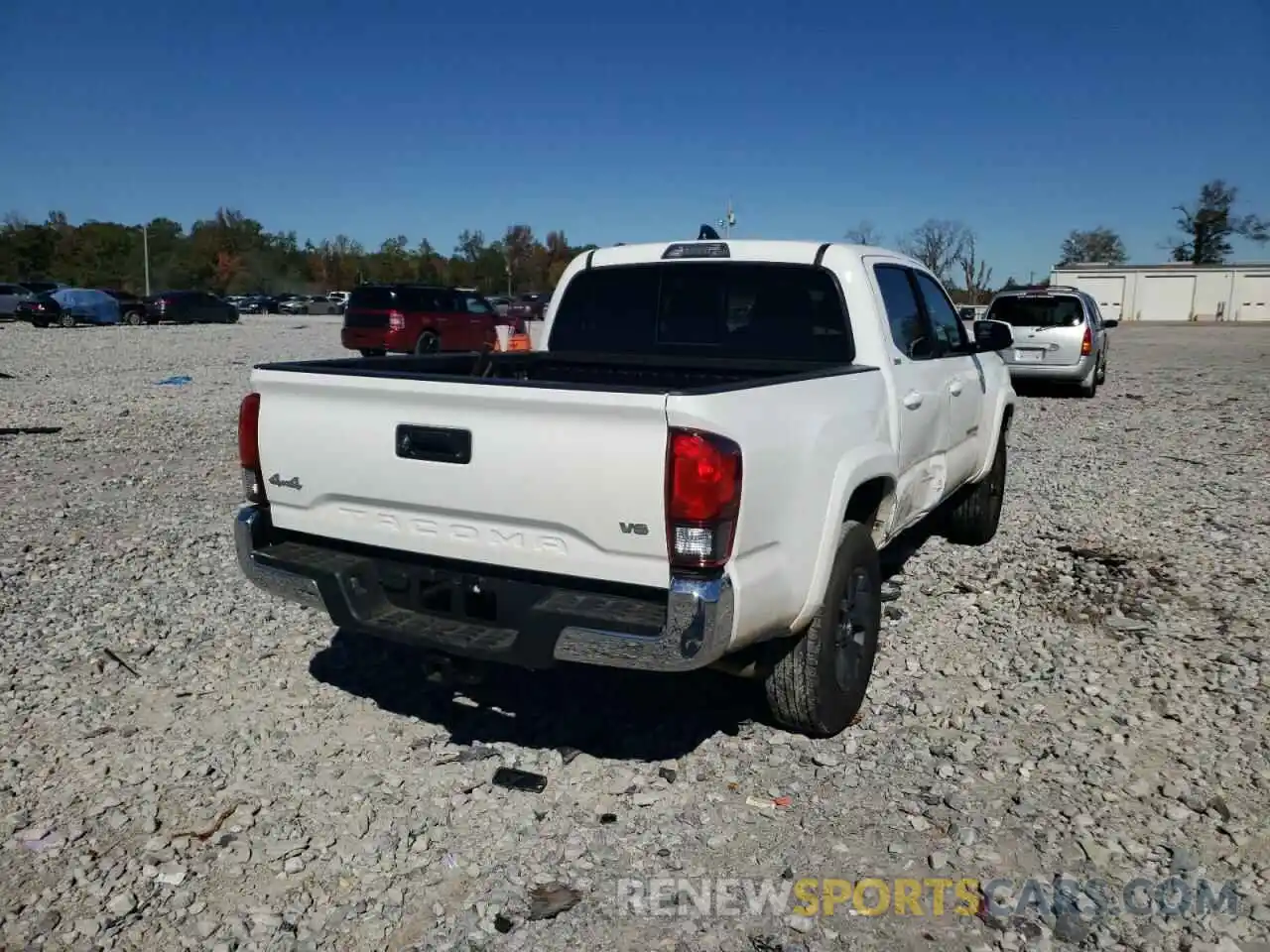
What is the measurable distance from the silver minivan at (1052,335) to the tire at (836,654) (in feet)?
42.9

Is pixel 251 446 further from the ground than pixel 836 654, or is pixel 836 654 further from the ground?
pixel 251 446

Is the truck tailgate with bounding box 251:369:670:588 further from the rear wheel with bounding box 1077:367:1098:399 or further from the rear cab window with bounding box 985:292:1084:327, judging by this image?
the rear wheel with bounding box 1077:367:1098:399

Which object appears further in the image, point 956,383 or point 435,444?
point 956,383

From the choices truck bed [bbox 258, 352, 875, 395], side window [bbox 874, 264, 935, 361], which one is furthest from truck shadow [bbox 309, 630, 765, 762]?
side window [bbox 874, 264, 935, 361]

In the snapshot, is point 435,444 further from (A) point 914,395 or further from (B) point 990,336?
(B) point 990,336

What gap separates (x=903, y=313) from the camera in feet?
16.5

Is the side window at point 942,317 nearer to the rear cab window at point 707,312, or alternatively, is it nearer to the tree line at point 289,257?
the rear cab window at point 707,312

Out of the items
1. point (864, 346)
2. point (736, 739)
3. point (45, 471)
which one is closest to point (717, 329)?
point (864, 346)

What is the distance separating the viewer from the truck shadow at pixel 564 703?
13.2ft

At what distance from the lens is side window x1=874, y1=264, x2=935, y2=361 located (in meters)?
4.78

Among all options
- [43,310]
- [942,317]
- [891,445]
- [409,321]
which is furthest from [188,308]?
[891,445]

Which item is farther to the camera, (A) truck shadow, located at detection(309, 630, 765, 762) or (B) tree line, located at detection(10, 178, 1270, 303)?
(B) tree line, located at detection(10, 178, 1270, 303)

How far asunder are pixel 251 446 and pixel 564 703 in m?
1.67

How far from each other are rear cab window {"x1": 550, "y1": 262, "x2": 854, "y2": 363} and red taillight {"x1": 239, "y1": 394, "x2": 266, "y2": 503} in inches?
74.1
